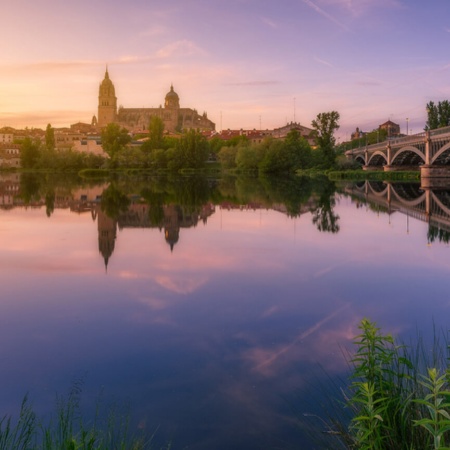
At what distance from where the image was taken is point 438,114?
82.8 m

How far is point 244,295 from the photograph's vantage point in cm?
1120

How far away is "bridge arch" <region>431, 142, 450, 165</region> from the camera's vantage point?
46.0 metres

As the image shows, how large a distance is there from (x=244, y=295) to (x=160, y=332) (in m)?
2.75

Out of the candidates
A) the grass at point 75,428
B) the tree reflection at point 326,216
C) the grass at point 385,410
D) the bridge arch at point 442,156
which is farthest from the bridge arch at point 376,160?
the grass at point 385,410

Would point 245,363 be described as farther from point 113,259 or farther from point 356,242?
point 356,242

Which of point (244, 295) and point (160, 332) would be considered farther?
point (244, 295)

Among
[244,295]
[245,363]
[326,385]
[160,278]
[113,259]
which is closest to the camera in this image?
[326,385]

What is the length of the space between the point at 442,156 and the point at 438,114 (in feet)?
117

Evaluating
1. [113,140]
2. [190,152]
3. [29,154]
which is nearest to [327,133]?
[190,152]

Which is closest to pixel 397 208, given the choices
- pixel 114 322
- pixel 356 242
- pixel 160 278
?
pixel 356 242

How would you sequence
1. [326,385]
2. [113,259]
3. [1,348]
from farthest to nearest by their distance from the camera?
[113,259]
[1,348]
[326,385]

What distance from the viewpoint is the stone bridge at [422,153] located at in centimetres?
4884

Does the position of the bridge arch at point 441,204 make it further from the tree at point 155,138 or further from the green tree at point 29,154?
the green tree at point 29,154

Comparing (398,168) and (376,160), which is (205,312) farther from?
(376,160)
